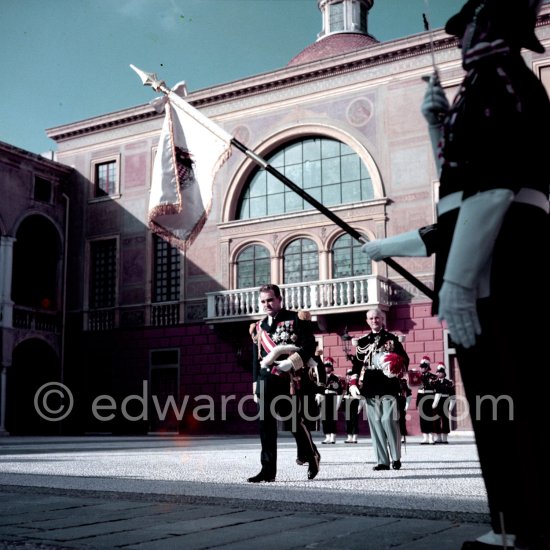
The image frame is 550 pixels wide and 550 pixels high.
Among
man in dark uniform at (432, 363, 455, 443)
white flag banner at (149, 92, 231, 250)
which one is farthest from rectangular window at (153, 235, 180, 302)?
white flag banner at (149, 92, 231, 250)

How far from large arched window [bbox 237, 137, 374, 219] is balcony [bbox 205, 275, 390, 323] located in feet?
9.14

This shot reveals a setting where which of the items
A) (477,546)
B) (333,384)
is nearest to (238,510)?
(477,546)

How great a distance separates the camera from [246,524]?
4.11 meters

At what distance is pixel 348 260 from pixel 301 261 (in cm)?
165

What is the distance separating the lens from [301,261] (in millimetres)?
25312

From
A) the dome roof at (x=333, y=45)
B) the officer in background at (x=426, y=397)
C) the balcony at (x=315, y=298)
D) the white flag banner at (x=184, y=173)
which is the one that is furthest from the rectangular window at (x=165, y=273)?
the white flag banner at (x=184, y=173)

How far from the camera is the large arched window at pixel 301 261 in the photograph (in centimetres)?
2508

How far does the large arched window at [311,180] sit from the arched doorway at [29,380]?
8.98 meters

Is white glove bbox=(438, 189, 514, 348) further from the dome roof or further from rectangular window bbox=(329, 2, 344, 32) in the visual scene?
rectangular window bbox=(329, 2, 344, 32)

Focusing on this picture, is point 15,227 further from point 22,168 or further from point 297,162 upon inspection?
point 297,162

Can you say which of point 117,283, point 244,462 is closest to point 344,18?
point 117,283

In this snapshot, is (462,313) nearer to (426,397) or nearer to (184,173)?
(184,173)

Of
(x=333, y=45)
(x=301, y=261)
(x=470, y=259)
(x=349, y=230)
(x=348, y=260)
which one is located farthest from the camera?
(x=333, y=45)

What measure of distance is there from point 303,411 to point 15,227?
21958mm
